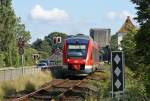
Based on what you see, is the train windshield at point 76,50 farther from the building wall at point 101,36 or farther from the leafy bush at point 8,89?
the building wall at point 101,36

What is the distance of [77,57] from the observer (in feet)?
149

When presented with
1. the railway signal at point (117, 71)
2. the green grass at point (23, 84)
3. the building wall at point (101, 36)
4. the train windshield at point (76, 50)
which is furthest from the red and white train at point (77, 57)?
the building wall at point (101, 36)

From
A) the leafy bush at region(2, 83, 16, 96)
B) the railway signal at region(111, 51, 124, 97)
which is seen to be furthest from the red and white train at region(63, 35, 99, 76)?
the railway signal at region(111, 51, 124, 97)

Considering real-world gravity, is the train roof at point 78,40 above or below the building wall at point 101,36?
below

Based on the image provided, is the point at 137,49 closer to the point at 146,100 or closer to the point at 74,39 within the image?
the point at 146,100

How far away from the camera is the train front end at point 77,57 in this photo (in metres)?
45.3

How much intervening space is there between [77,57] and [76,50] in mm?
640

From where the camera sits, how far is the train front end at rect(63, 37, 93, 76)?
149ft

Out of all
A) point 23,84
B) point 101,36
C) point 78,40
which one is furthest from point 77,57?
point 101,36

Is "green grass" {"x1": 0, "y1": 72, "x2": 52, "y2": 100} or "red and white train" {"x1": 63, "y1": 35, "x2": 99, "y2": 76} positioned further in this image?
"red and white train" {"x1": 63, "y1": 35, "x2": 99, "y2": 76}

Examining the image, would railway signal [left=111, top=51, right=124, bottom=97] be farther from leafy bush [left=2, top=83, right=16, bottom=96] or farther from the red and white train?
the red and white train

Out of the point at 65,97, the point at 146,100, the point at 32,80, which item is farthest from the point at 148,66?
the point at 32,80

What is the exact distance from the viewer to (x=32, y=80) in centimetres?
3966

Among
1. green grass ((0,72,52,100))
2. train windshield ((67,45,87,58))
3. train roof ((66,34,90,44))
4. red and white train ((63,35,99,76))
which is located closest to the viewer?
green grass ((0,72,52,100))
